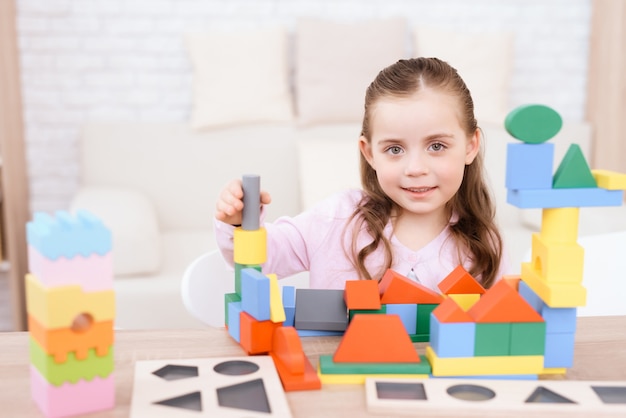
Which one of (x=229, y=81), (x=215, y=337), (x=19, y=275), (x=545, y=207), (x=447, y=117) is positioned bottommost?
(x=19, y=275)

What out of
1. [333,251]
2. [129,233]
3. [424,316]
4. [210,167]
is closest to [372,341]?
[424,316]

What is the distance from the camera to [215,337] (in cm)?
94

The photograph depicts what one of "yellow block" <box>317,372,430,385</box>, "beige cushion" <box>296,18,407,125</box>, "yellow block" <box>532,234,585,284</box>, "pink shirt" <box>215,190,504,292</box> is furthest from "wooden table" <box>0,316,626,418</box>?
"beige cushion" <box>296,18,407,125</box>

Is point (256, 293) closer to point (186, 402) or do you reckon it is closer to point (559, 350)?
point (186, 402)

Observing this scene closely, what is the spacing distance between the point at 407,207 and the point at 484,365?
438 millimetres

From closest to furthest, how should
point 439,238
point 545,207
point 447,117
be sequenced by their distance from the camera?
point 545,207 → point 447,117 → point 439,238

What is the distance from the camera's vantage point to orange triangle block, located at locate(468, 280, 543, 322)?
81 cm

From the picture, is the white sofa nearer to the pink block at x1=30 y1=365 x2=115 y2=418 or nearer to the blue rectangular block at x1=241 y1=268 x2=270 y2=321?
the blue rectangular block at x1=241 y1=268 x2=270 y2=321

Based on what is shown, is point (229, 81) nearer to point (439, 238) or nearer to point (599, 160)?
point (599, 160)

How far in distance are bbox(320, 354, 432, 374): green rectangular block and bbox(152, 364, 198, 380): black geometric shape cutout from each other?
140mm

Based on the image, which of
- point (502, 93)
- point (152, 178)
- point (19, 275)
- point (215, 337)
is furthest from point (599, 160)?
point (215, 337)

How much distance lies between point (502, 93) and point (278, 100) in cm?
91

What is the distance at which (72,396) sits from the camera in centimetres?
Result: 72

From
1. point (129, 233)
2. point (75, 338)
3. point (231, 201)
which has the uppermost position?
point (231, 201)
